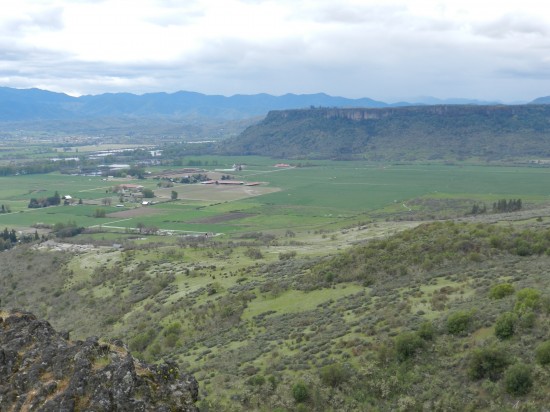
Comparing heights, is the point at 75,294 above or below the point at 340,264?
below

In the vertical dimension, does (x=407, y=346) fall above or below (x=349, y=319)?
above

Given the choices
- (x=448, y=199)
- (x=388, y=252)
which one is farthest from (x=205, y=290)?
(x=448, y=199)

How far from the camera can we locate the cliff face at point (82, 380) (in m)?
18.1

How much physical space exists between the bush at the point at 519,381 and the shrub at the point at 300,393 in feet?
27.3

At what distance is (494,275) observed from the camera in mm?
35156

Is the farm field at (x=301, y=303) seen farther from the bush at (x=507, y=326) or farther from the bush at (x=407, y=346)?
the bush at (x=507, y=326)

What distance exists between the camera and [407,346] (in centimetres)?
2648

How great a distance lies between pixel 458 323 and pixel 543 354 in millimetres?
5209

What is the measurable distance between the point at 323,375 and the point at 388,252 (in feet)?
68.0

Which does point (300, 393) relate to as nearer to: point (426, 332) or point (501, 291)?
point (426, 332)

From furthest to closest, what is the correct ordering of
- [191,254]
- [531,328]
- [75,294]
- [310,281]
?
[191,254] → [75,294] → [310,281] → [531,328]

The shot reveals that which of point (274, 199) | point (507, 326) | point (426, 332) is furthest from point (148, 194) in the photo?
point (507, 326)

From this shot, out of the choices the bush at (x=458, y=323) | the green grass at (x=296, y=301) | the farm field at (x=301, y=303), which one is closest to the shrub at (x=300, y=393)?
the farm field at (x=301, y=303)

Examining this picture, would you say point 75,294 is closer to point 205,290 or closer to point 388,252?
point 205,290
